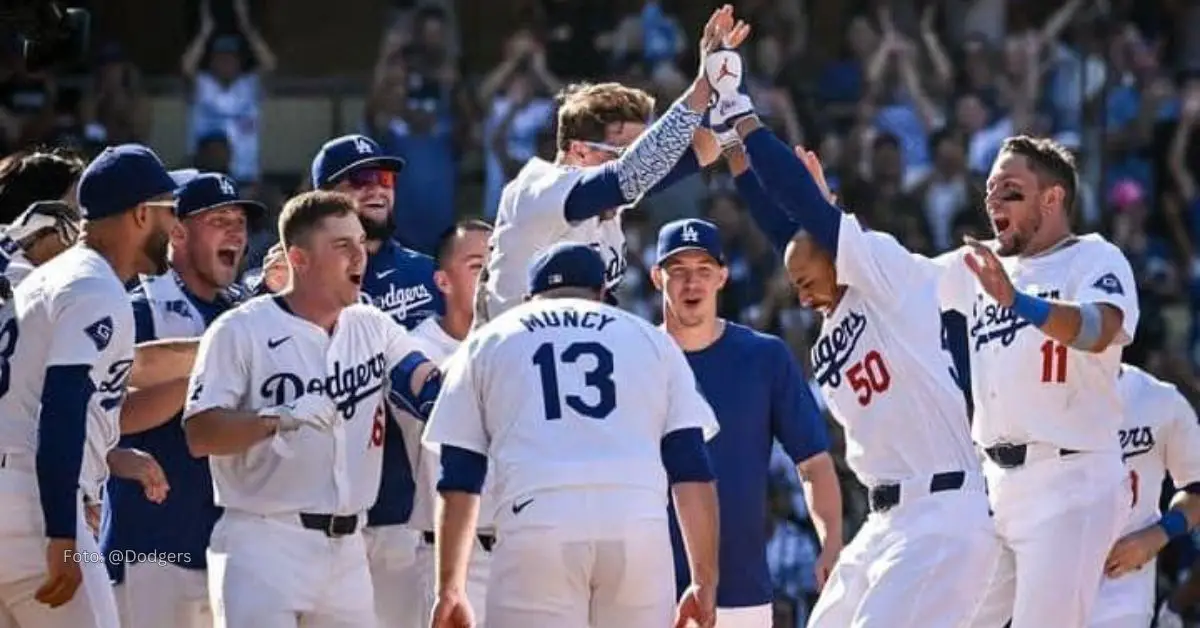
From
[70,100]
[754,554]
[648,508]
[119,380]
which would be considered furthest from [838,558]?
[70,100]

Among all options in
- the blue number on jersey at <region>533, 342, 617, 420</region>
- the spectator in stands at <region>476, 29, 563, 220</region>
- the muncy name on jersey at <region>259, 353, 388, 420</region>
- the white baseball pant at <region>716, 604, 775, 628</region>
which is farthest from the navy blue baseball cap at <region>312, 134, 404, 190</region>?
the spectator in stands at <region>476, 29, 563, 220</region>

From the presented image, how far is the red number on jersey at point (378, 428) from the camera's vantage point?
9.59 meters

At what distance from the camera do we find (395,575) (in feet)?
34.3

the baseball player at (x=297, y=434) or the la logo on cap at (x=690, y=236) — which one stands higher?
the la logo on cap at (x=690, y=236)

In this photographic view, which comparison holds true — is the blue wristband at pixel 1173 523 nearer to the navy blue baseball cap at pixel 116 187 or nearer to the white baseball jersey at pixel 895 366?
the white baseball jersey at pixel 895 366

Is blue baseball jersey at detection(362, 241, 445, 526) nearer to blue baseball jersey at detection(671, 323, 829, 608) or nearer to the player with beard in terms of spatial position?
the player with beard

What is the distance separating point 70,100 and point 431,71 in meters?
2.60

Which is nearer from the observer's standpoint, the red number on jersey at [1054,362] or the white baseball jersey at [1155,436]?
the red number on jersey at [1054,362]

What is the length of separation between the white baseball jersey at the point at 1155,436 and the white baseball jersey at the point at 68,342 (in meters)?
4.61

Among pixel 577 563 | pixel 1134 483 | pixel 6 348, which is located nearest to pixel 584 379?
pixel 577 563

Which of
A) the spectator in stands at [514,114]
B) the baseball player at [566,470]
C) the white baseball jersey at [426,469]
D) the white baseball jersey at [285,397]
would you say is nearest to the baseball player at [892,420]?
the baseball player at [566,470]

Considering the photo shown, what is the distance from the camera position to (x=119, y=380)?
920cm

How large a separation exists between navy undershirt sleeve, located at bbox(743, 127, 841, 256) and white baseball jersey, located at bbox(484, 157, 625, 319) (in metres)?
0.71

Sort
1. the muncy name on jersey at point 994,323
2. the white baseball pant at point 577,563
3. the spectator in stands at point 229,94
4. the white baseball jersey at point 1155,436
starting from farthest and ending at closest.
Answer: the spectator in stands at point 229,94
the white baseball jersey at point 1155,436
the muncy name on jersey at point 994,323
the white baseball pant at point 577,563
